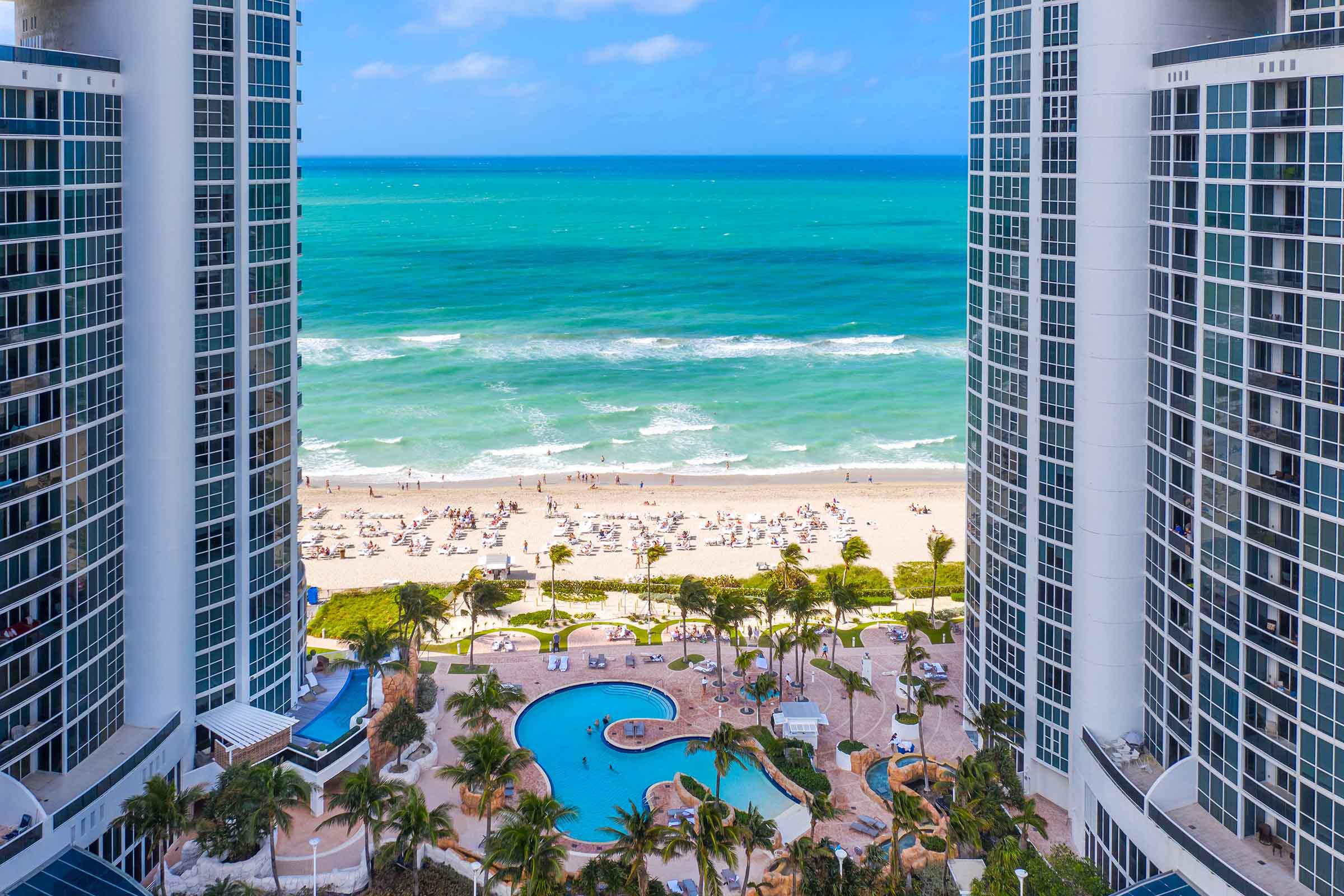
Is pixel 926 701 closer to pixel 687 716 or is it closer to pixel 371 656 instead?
pixel 687 716

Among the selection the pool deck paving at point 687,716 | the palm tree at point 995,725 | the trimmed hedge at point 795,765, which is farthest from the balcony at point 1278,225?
the trimmed hedge at point 795,765

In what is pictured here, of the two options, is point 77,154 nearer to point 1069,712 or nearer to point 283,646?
point 283,646

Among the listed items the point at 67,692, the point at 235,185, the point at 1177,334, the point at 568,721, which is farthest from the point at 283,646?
the point at 1177,334

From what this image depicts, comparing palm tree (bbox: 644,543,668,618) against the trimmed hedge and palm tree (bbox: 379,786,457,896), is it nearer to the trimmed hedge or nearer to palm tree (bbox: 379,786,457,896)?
the trimmed hedge

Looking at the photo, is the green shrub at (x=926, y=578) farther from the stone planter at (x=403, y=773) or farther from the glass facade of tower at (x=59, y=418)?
the glass facade of tower at (x=59, y=418)

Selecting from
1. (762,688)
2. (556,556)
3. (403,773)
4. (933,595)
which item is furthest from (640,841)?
(933,595)
